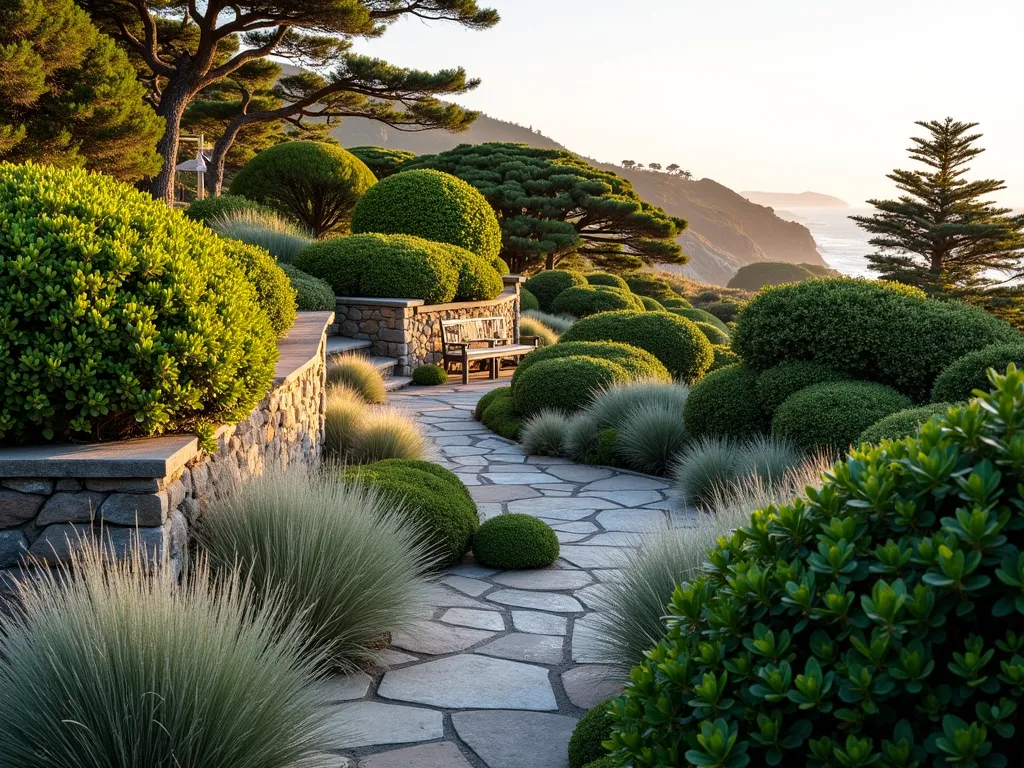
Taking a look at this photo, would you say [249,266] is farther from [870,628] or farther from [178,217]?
[870,628]

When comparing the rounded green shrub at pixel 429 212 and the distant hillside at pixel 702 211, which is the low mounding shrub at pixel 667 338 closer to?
the rounded green shrub at pixel 429 212

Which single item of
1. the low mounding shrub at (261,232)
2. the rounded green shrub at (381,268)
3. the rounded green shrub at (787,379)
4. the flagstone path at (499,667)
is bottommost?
the flagstone path at (499,667)

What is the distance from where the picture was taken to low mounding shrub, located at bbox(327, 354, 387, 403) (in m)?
10.3

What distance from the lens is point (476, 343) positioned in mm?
14586

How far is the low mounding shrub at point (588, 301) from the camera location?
18891 millimetres

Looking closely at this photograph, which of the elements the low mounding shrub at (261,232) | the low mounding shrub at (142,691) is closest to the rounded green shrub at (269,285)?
the low mounding shrub at (142,691)

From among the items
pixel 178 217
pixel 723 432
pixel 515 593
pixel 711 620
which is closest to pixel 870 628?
pixel 711 620

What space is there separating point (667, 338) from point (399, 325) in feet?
13.3

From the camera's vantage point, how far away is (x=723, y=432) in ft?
23.7

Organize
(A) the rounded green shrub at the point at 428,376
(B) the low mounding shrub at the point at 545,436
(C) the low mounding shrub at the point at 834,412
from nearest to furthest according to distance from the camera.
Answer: (C) the low mounding shrub at the point at 834,412, (B) the low mounding shrub at the point at 545,436, (A) the rounded green shrub at the point at 428,376

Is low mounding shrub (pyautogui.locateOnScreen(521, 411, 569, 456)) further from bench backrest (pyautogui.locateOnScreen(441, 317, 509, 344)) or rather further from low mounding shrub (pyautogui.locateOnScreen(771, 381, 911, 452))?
bench backrest (pyautogui.locateOnScreen(441, 317, 509, 344))

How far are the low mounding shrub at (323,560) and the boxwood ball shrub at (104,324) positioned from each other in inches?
19.6

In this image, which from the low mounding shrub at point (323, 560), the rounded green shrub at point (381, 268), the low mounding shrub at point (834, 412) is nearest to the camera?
the low mounding shrub at point (323, 560)

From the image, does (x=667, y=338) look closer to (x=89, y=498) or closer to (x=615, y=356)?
(x=615, y=356)
